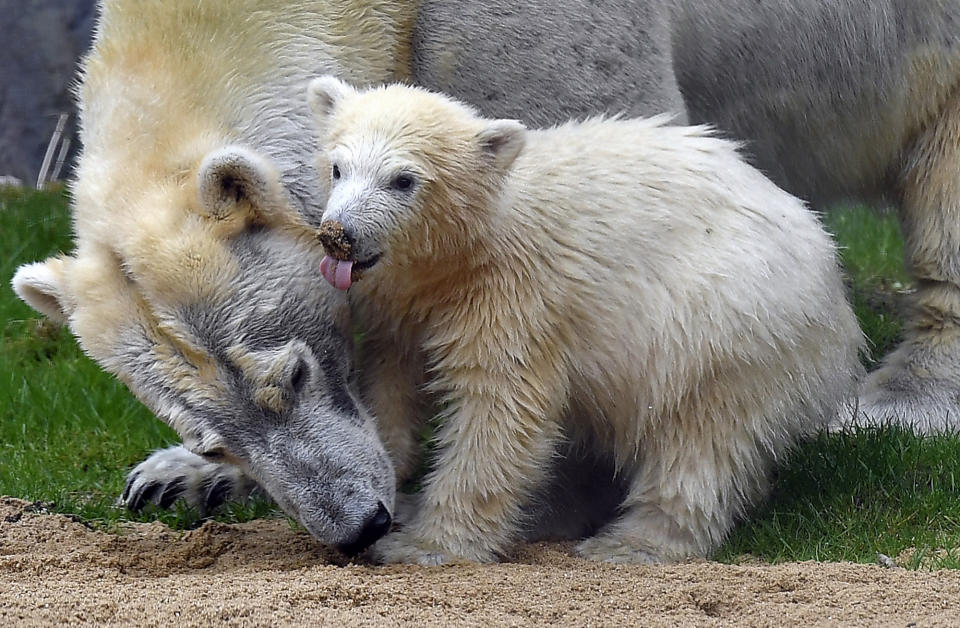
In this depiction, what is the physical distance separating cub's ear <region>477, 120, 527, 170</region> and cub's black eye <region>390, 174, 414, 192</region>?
212 mm

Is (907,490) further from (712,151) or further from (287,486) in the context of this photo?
(287,486)

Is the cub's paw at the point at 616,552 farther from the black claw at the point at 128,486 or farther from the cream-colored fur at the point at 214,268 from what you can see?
the black claw at the point at 128,486

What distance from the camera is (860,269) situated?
7230mm

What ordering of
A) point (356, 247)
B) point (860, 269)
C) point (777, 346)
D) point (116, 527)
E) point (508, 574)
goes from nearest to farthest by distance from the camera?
point (356, 247), point (508, 574), point (777, 346), point (116, 527), point (860, 269)

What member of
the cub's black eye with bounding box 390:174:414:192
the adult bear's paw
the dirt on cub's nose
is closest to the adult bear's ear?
the cub's black eye with bounding box 390:174:414:192

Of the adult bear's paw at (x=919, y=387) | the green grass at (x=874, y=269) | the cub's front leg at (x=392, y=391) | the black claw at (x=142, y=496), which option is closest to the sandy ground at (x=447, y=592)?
the cub's front leg at (x=392, y=391)

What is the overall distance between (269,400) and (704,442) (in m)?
1.15

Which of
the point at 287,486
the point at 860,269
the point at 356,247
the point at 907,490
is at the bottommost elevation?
the point at 860,269

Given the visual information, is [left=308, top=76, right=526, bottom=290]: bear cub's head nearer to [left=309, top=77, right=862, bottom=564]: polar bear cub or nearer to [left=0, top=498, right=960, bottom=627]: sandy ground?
[left=309, top=77, right=862, bottom=564]: polar bear cub

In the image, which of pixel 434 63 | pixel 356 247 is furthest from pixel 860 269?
pixel 356 247

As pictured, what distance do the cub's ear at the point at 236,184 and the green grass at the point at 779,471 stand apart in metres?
1.18

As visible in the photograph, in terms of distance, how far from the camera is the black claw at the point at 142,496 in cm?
424

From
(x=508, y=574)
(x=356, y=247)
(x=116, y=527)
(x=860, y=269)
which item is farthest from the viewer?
(x=860, y=269)

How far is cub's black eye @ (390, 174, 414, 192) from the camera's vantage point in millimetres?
3141
